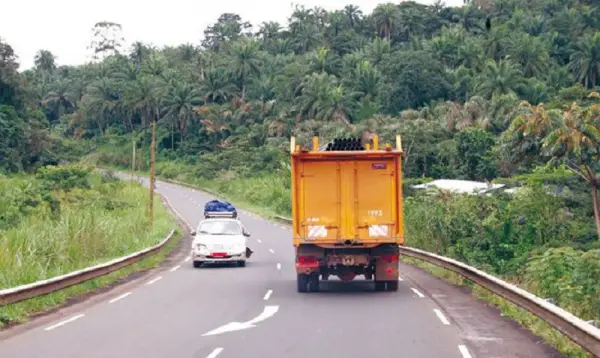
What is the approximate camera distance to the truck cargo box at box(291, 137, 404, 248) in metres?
18.9

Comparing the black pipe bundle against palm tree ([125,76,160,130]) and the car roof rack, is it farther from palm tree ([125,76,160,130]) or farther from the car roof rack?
palm tree ([125,76,160,130])

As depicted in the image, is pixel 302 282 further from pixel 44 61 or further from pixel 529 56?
pixel 44 61

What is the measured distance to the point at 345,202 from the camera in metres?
19.0

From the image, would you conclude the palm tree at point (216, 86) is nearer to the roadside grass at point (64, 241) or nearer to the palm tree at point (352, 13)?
the palm tree at point (352, 13)

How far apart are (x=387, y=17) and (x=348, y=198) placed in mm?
110282

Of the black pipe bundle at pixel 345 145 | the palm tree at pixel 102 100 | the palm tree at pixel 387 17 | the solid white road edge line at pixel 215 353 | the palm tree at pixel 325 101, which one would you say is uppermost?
the palm tree at pixel 387 17

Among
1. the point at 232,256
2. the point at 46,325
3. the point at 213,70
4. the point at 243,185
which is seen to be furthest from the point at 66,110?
the point at 46,325

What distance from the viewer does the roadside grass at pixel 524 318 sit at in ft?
37.4

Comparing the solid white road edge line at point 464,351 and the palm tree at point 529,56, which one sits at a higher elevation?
the palm tree at point 529,56

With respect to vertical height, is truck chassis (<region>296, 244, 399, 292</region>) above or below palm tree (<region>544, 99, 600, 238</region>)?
below

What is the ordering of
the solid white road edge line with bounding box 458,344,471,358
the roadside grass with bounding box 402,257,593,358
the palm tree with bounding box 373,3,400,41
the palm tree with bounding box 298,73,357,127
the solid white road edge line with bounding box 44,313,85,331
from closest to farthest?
the solid white road edge line with bounding box 458,344,471,358
the roadside grass with bounding box 402,257,593,358
the solid white road edge line with bounding box 44,313,85,331
the palm tree with bounding box 298,73,357,127
the palm tree with bounding box 373,3,400,41

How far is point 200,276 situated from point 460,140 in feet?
136

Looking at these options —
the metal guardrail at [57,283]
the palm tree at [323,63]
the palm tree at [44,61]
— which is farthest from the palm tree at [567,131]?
the palm tree at [44,61]

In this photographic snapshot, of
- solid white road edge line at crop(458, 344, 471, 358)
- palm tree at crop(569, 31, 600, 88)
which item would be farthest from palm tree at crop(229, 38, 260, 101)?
solid white road edge line at crop(458, 344, 471, 358)
